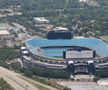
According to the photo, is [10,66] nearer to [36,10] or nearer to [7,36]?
[7,36]

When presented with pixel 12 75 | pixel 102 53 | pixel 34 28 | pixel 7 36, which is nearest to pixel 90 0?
pixel 34 28

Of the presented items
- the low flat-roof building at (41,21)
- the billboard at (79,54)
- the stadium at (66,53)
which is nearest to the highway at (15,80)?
the stadium at (66,53)

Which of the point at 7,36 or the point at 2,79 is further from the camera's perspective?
the point at 7,36

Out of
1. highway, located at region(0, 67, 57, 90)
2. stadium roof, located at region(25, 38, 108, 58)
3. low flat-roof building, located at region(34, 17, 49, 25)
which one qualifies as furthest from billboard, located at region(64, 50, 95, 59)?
low flat-roof building, located at region(34, 17, 49, 25)

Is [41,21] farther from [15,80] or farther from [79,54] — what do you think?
[15,80]

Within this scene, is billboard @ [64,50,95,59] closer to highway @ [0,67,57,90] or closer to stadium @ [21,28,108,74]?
stadium @ [21,28,108,74]

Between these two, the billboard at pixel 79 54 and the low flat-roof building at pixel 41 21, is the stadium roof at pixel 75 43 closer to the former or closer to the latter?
the billboard at pixel 79 54

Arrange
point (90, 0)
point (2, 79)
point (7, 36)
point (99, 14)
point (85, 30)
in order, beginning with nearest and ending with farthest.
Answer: point (2, 79) → point (7, 36) → point (85, 30) → point (99, 14) → point (90, 0)
